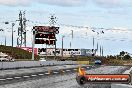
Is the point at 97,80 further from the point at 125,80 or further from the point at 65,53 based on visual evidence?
the point at 65,53

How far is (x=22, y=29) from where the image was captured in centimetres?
15588

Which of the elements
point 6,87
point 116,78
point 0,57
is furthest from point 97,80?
point 0,57

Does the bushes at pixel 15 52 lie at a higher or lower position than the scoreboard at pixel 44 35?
lower

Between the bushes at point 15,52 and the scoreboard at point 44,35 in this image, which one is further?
the bushes at point 15,52

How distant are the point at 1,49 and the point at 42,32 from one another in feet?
72.4

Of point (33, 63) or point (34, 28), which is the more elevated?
point (34, 28)

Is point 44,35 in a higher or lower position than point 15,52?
higher

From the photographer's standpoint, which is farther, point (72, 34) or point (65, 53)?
point (65, 53)

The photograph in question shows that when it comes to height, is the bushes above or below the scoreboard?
below

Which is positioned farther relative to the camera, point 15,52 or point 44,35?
point 15,52

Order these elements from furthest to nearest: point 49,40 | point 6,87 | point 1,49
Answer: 1. point 1,49
2. point 49,40
3. point 6,87

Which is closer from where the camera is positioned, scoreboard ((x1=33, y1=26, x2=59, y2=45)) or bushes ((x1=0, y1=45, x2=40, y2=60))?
scoreboard ((x1=33, y1=26, x2=59, y2=45))

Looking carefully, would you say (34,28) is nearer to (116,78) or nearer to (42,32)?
(42,32)

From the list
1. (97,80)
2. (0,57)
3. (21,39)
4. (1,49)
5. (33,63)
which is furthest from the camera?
(21,39)
